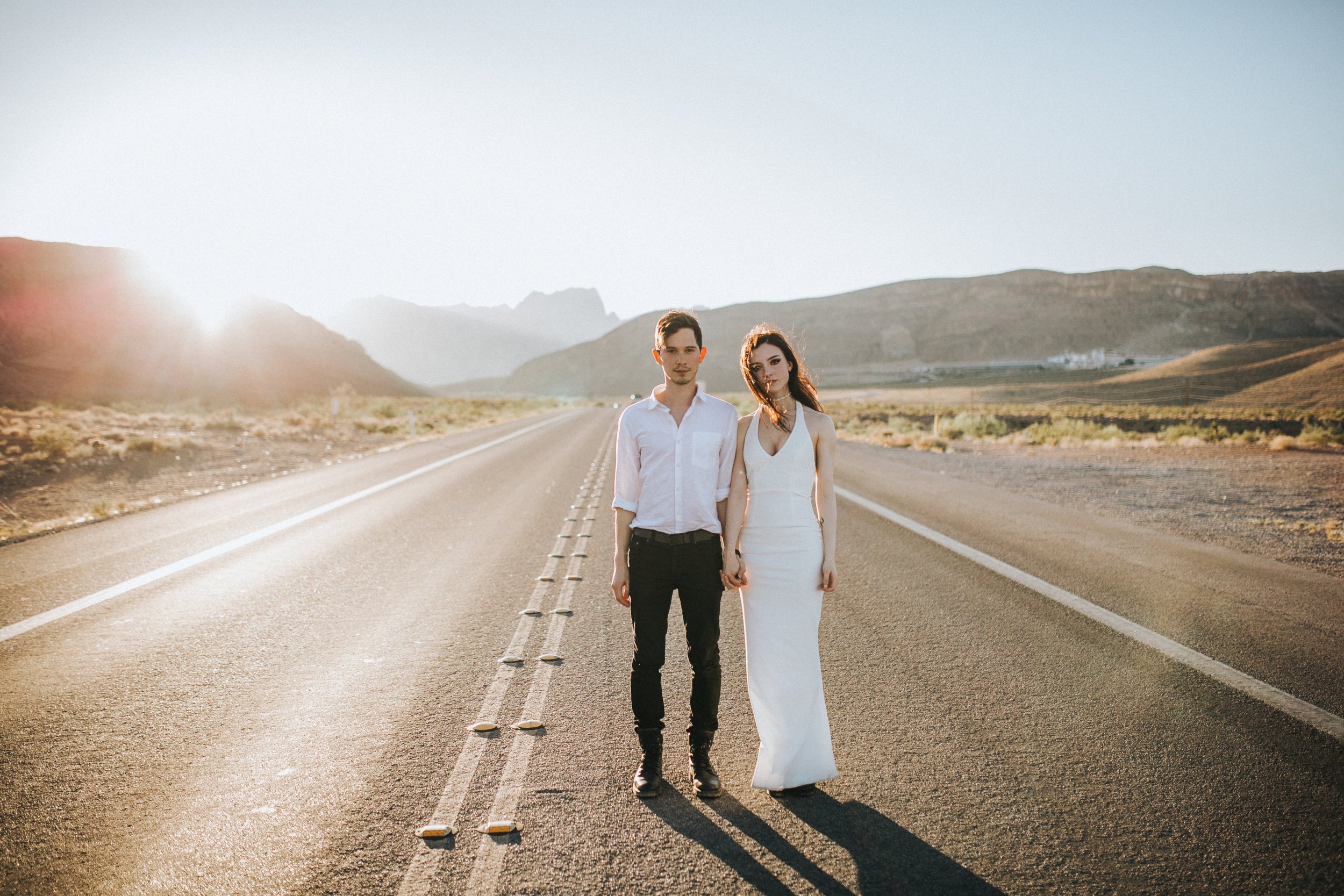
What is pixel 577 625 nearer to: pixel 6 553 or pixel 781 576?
pixel 781 576

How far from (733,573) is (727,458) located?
1.67ft

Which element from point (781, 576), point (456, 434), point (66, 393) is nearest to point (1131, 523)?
point (781, 576)

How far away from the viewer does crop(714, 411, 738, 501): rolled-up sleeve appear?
123 inches

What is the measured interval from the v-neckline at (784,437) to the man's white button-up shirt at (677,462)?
0.10 meters

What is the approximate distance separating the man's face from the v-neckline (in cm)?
38

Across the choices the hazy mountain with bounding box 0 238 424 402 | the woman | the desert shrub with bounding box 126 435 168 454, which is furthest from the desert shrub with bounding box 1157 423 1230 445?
the hazy mountain with bounding box 0 238 424 402

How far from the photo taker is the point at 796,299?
150 meters

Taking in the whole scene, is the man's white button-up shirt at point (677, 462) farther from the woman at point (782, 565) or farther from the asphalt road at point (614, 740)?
the asphalt road at point (614, 740)

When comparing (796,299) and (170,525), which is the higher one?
(796,299)

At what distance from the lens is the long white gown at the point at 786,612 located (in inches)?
121

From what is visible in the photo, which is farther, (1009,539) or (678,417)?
(1009,539)

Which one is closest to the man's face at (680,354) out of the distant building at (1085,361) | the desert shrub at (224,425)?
the desert shrub at (224,425)

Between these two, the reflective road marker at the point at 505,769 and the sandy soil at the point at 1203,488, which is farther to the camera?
the sandy soil at the point at 1203,488

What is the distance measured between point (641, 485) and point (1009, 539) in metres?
5.94
